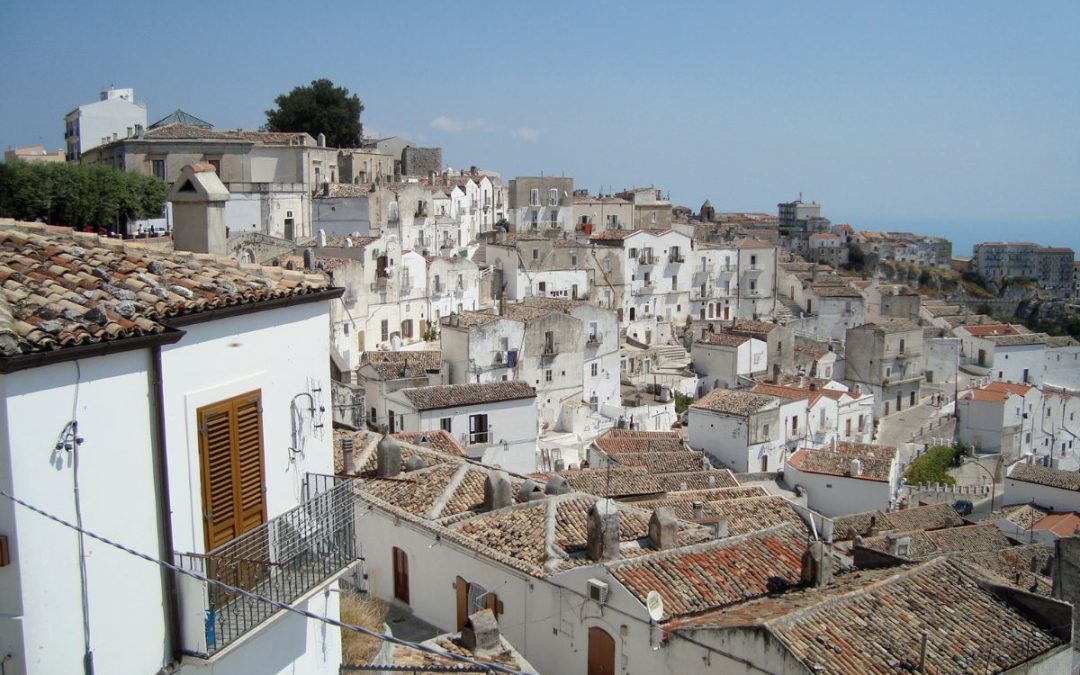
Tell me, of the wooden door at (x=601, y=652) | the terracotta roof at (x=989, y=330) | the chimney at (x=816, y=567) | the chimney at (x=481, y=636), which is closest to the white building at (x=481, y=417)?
the chimney at (x=816, y=567)

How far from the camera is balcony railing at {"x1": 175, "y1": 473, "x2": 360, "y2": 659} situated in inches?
258

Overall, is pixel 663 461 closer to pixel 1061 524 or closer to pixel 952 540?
pixel 952 540

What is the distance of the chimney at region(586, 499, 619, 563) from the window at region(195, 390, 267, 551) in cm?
905

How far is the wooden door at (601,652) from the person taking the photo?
1456 centimetres

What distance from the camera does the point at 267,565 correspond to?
730 centimetres

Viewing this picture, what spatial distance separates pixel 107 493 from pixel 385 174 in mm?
61908

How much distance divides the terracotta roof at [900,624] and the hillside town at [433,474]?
0.06m

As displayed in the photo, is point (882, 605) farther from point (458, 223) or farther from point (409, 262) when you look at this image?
point (458, 223)

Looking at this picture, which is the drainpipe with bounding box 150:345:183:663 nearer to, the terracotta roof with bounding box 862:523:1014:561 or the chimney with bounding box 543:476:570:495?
the chimney with bounding box 543:476:570:495

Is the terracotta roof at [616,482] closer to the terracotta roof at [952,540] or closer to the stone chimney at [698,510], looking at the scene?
the stone chimney at [698,510]

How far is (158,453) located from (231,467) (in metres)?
0.79

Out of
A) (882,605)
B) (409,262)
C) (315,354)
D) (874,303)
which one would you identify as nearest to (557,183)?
(874,303)

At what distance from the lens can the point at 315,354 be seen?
8109 millimetres

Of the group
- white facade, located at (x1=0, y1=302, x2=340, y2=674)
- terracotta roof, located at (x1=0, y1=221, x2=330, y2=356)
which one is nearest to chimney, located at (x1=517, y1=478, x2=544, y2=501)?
white facade, located at (x1=0, y1=302, x2=340, y2=674)
